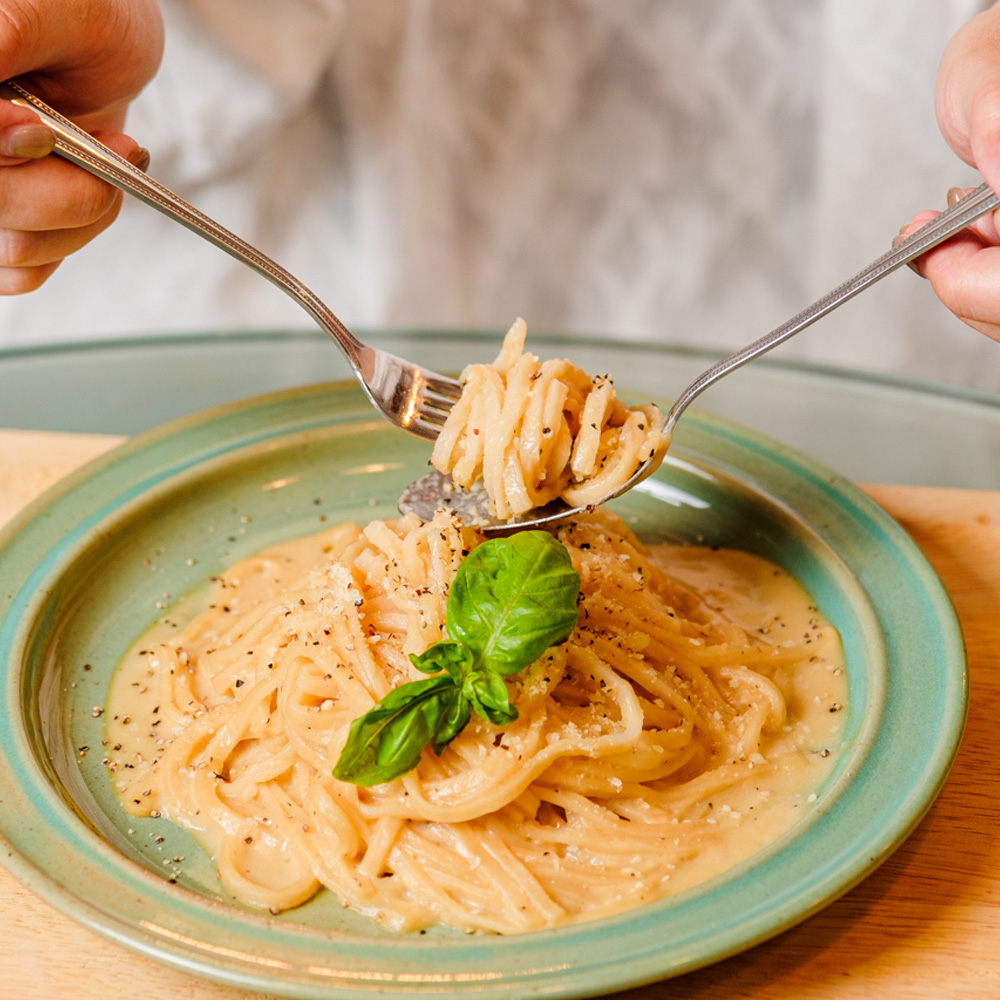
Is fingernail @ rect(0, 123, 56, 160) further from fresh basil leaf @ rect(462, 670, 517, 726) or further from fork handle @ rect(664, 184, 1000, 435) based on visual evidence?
fork handle @ rect(664, 184, 1000, 435)

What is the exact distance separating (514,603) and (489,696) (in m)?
0.21

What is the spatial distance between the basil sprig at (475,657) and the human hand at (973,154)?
1209mm

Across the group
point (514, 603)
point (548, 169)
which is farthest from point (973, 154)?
point (548, 169)

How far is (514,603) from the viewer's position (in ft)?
8.02

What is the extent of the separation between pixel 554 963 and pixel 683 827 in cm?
63

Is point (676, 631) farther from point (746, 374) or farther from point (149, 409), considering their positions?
point (149, 409)

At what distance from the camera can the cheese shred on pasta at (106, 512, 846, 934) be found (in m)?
2.43

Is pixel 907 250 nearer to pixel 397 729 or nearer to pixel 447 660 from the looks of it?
pixel 447 660

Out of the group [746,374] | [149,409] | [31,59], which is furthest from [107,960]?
[746,374]

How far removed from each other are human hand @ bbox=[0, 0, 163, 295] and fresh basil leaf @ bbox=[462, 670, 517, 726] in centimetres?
170

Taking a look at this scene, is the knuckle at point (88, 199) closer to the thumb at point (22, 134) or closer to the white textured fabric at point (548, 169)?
the thumb at point (22, 134)

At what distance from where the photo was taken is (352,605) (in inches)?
112

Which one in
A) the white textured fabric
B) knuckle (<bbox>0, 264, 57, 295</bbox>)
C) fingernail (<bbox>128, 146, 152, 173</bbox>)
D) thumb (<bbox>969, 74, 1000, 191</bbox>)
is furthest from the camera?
the white textured fabric

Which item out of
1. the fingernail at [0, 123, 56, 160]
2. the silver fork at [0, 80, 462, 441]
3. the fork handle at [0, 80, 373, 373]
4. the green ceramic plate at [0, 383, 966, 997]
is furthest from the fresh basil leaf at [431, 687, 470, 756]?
the fingernail at [0, 123, 56, 160]
